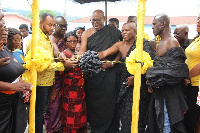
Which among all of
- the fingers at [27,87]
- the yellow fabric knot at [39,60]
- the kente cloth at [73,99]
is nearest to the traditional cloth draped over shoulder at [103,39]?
the kente cloth at [73,99]

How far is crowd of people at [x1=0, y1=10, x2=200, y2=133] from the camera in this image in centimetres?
264

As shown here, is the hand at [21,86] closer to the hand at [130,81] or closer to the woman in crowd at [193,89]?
the hand at [130,81]

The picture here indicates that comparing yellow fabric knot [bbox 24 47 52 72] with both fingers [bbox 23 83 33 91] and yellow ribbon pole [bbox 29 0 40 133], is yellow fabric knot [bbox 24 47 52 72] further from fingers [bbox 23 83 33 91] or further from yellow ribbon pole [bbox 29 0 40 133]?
fingers [bbox 23 83 33 91]

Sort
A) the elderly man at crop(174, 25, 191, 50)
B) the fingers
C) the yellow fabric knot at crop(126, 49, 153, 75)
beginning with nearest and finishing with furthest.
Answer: the fingers → the yellow fabric knot at crop(126, 49, 153, 75) → the elderly man at crop(174, 25, 191, 50)

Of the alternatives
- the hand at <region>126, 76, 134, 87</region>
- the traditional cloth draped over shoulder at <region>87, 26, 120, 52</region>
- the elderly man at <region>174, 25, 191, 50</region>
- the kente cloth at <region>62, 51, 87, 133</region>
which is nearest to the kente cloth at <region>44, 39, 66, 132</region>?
the kente cloth at <region>62, 51, 87, 133</region>

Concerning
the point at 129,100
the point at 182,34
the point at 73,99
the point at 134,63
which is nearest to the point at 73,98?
the point at 73,99

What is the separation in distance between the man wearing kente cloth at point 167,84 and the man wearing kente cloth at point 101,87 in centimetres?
88

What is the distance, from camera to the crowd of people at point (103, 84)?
264 centimetres

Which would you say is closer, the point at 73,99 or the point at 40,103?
the point at 40,103

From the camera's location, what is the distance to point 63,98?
3.67 metres

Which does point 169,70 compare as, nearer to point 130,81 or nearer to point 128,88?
point 130,81

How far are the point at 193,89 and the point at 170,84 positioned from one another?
0.56 m

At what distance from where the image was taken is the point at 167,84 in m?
2.85

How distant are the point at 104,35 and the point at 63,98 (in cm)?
138
